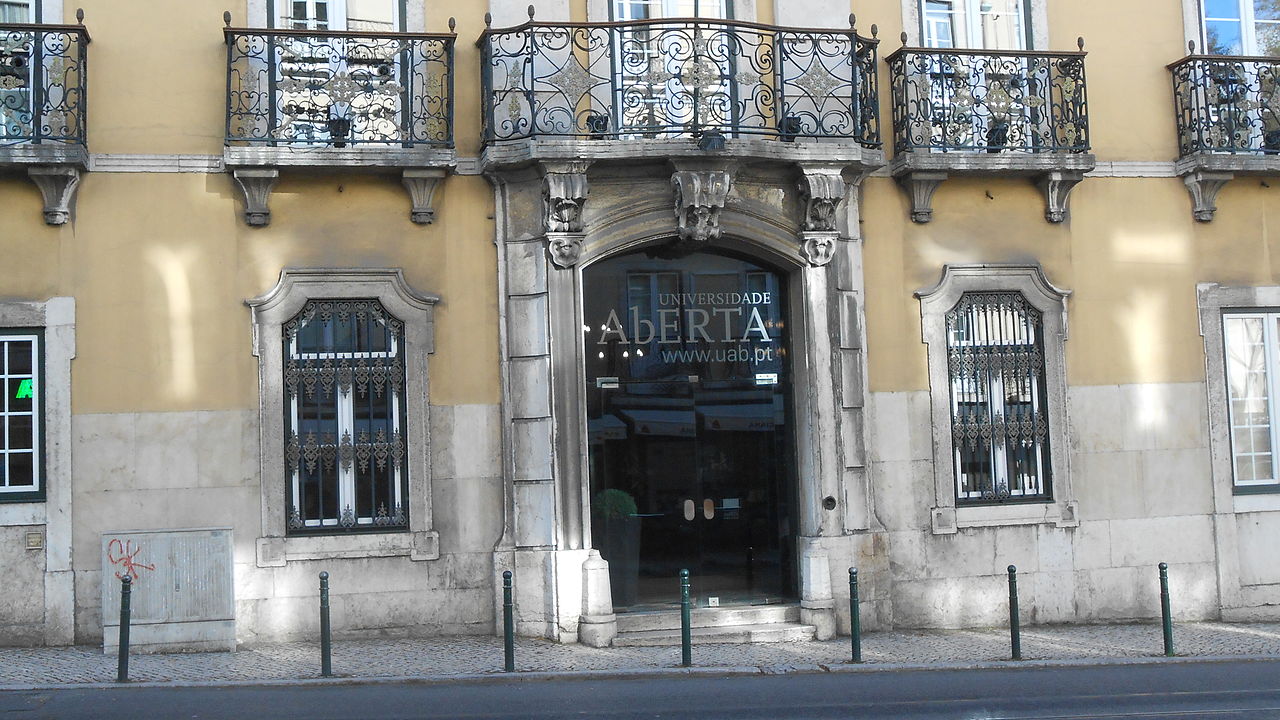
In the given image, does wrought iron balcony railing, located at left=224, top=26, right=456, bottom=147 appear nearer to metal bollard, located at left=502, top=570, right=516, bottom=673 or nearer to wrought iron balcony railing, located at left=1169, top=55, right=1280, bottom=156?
metal bollard, located at left=502, top=570, right=516, bottom=673

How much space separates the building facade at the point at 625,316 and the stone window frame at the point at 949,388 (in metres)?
0.04

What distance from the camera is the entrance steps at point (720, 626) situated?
12359 mm

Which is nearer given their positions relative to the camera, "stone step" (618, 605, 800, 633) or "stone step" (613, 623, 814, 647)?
"stone step" (613, 623, 814, 647)

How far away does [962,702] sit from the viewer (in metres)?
9.56

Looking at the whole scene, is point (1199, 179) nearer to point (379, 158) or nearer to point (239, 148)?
point (379, 158)

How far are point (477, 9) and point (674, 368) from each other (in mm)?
4089

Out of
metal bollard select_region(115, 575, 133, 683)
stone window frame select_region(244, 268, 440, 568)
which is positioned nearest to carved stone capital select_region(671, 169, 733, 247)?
stone window frame select_region(244, 268, 440, 568)

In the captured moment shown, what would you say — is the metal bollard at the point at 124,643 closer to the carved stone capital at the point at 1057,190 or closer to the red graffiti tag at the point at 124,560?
the red graffiti tag at the point at 124,560

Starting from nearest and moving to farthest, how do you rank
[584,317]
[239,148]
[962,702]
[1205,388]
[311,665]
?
[962,702], [311,665], [239,148], [584,317], [1205,388]

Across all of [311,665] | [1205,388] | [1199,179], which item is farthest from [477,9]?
[1205,388]

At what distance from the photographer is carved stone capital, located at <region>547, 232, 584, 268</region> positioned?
12.6m

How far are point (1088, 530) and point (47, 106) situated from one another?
11023mm

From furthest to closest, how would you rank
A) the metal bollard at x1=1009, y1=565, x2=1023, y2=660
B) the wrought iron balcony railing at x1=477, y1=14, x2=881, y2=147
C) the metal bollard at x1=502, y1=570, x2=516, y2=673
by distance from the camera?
the wrought iron balcony railing at x1=477, y1=14, x2=881, y2=147, the metal bollard at x1=1009, y1=565, x2=1023, y2=660, the metal bollard at x1=502, y1=570, x2=516, y2=673

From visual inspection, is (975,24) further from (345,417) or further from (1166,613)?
(345,417)
